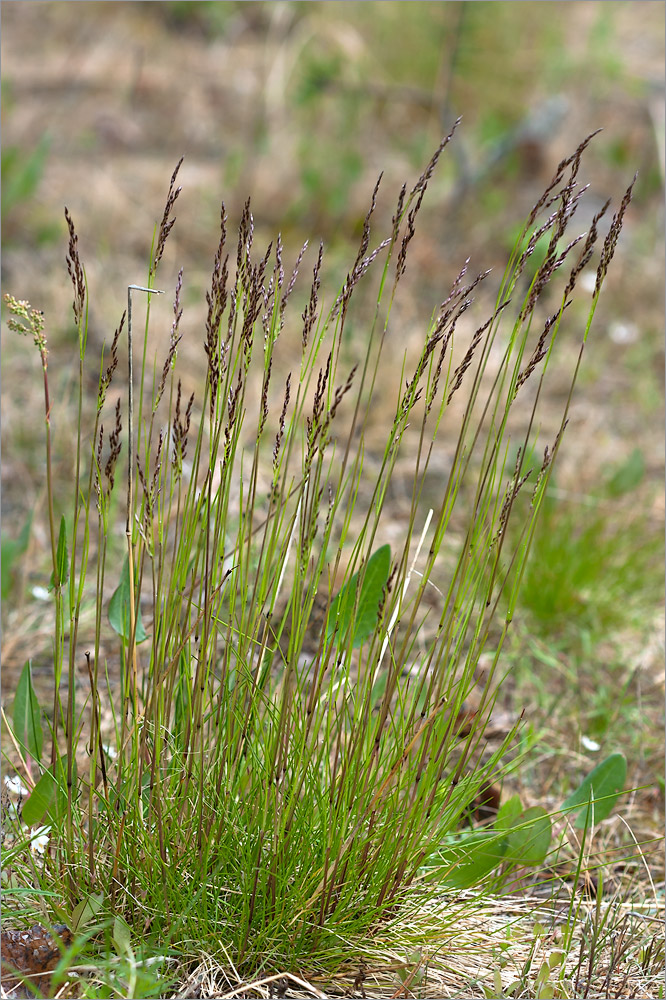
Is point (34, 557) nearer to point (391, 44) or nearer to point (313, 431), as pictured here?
point (313, 431)

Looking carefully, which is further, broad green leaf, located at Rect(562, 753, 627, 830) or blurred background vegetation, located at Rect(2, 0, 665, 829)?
blurred background vegetation, located at Rect(2, 0, 665, 829)

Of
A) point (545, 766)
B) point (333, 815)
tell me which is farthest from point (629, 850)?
point (333, 815)

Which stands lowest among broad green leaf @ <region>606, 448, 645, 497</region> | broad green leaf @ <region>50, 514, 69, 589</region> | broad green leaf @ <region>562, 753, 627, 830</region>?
broad green leaf @ <region>562, 753, 627, 830</region>

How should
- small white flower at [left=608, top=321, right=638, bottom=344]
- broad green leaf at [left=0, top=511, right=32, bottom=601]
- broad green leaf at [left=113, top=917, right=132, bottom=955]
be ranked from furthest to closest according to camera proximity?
small white flower at [left=608, top=321, right=638, bottom=344], broad green leaf at [left=0, top=511, right=32, bottom=601], broad green leaf at [left=113, top=917, right=132, bottom=955]

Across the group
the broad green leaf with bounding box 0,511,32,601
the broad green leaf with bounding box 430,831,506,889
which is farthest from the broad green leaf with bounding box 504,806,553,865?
the broad green leaf with bounding box 0,511,32,601

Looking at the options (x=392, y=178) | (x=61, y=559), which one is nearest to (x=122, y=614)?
(x=61, y=559)

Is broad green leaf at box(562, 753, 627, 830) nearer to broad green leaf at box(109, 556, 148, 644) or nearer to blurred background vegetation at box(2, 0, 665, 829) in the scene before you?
blurred background vegetation at box(2, 0, 665, 829)
